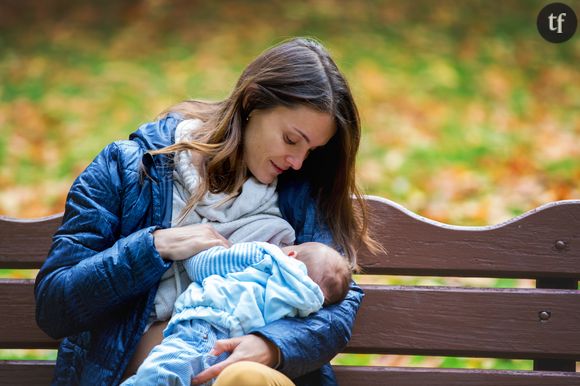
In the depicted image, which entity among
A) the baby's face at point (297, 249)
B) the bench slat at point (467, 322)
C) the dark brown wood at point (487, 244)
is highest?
the baby's face at point (297, 249)

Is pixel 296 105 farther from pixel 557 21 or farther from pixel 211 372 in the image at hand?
pixel 557 21

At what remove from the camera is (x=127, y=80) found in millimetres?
5453

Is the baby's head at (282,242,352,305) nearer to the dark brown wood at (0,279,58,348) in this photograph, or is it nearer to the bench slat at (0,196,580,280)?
the bench slat at (0,196,580,280)

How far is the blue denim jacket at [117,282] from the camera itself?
228cm

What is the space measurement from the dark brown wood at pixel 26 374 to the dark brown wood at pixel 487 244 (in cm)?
104

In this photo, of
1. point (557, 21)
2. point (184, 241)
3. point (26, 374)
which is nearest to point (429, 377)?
point (184, 241)

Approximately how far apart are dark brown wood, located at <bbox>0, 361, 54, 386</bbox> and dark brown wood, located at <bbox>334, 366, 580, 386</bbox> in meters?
0.90

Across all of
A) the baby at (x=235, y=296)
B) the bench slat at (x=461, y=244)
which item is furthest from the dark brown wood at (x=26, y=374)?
the baby at (x=235, y=296)

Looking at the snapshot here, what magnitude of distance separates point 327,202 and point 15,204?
2.61m

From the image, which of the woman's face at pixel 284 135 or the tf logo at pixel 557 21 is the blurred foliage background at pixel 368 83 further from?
the woman's face at pixel 284 135

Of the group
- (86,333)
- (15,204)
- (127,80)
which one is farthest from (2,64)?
(86,333)

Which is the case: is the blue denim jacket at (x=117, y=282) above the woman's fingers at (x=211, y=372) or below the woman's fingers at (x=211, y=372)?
above

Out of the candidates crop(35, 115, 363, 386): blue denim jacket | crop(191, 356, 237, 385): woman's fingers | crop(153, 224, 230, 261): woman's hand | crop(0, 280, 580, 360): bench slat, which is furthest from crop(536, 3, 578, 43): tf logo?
crop(191, 356, 237, 385): woman's fingers

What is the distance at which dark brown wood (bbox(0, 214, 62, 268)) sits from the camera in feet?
9.16
